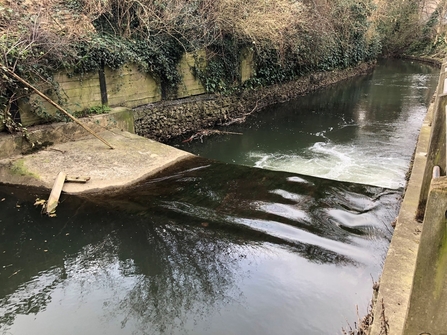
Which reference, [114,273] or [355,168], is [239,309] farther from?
[355,168]

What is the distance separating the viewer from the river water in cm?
342

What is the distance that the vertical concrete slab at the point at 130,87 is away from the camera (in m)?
8.24

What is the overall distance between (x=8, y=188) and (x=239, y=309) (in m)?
4.26

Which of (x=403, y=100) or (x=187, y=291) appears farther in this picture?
(x=403, y=100)

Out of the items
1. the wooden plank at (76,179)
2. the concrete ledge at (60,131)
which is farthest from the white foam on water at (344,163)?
the wooden plank at (76,179)

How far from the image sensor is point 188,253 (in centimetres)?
420

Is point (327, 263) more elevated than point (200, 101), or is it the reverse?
point (200, 101)

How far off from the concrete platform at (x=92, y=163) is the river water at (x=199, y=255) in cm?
24

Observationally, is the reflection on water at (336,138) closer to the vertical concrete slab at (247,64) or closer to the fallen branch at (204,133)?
the fallen branch at (204,133)

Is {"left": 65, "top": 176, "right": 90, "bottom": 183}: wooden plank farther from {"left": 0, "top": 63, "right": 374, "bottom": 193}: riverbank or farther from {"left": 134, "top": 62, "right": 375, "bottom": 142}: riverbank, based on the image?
{"left": 134, "top": 62, "right": 375, "bottom": 142}: riverbank

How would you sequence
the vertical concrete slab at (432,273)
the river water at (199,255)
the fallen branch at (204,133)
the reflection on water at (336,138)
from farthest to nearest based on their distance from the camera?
the fallen branch at (204,133)
the reflection on water at (336,138)
the river water at (199,255)
the vertical concrete slab at (432,273)

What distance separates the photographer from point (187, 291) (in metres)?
3.74

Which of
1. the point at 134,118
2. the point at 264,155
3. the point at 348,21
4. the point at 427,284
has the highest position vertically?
the point at 348,21

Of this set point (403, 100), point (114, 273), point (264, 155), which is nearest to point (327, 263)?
point (114, 273)
